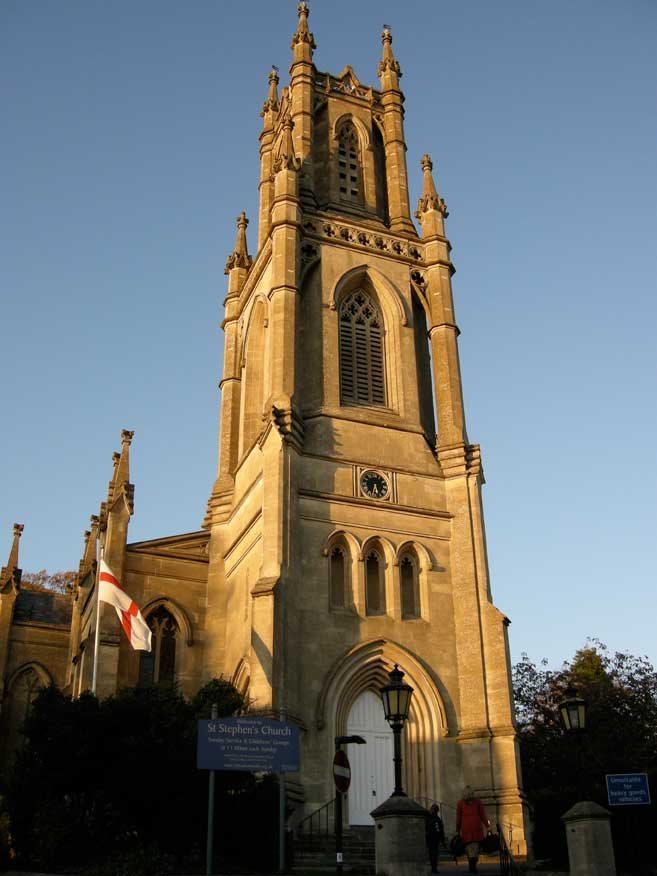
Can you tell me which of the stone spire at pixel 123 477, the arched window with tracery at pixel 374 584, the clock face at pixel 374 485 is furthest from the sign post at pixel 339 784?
the stone spire at pixel 123 477

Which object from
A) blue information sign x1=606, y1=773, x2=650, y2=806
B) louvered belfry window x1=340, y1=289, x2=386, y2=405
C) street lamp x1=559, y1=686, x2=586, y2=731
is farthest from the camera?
louvered belfry window x1=340, y1=289, x2=386, y2=405

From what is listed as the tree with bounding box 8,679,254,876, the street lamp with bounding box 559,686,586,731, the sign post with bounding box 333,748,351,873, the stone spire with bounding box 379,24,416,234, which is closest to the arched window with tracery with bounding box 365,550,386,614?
the tree with bounding box 8,679,254,876

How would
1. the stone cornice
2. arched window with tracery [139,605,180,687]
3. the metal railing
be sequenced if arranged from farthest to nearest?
the stone cornice, arched window with tracery [139,605,180,687], the metal railing

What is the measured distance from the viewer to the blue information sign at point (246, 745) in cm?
1827

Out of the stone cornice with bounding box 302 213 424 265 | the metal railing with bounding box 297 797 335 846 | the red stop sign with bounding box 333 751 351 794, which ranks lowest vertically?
the metal railing with bounding box 297 797 335 846

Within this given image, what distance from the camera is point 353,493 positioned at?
31.7m

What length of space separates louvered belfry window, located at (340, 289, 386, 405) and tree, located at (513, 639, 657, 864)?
1271cm

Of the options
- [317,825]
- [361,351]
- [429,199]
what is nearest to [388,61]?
[429,199]

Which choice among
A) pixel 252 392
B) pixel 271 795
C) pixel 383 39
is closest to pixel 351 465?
pixel 252 392

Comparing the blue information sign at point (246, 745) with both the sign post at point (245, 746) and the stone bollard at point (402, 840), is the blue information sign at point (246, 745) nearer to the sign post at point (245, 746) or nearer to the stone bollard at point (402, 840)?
the sign post at point (245, 746)

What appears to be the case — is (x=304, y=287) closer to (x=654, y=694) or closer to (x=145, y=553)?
(x=145, y=553)

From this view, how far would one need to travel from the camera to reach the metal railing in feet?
81.9

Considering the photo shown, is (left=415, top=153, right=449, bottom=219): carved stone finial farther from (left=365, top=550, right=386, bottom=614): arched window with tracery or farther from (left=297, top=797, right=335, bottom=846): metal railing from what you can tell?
(left=297, top=797, right=335, bottom=846): metal railing

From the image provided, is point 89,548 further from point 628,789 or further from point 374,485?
point 628,789
